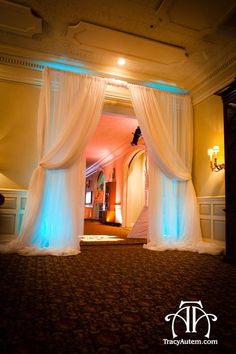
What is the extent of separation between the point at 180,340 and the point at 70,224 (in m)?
2.52

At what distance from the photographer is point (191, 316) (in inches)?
58.3

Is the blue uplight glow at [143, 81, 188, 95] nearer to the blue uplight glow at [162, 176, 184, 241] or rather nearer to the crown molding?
the crown molding

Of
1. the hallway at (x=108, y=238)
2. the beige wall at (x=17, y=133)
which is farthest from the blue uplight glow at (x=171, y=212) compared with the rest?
the beige wall at (x=17, y=133)

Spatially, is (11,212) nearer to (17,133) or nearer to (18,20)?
(17,133)

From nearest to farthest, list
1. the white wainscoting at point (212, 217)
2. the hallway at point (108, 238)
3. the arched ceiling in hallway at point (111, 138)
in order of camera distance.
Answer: the white wainscoting at point (212, 217) → the hallway at point (108, 238) → the arched ceiling in hallway at point (111, 138)

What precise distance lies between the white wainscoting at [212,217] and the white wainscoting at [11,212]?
2.87 meters

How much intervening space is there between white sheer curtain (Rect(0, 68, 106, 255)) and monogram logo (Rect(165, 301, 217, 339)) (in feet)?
6.53

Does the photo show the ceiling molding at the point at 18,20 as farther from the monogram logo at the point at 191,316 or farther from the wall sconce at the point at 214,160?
the monogram logo at the point at 191,316

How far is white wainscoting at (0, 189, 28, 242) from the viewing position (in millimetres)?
3633

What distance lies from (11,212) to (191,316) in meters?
3.01

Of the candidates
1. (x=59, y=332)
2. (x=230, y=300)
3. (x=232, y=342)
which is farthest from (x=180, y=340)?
(x=230, y=300)

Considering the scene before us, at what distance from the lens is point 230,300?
1729mm

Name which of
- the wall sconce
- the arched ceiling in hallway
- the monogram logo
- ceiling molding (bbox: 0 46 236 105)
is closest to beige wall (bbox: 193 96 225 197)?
the wall sconce

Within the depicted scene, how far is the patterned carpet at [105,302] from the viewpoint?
1.14m
